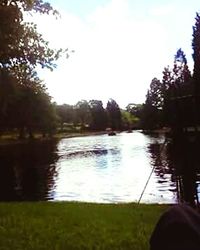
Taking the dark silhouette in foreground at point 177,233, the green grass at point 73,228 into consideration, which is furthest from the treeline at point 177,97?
the dark silhouette in foreground at point 177,233

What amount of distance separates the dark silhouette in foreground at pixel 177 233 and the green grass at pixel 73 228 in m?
6.59

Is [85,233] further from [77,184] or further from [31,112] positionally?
[31,112]

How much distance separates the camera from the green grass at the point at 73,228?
32.6 ft

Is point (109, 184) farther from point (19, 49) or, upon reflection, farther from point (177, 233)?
point (177, 233)

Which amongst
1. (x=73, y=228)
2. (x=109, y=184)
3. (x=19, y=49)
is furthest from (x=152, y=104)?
(x=73, y=228)

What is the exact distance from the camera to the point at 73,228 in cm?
1159

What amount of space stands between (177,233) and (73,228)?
28.7 feet

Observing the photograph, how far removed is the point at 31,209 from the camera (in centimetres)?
1485

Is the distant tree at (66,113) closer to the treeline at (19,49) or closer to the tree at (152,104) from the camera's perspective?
the tree at (152,104)

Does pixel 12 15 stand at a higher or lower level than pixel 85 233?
higher

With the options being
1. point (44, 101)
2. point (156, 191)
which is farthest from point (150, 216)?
point (44, 101)

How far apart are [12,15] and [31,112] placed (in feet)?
335

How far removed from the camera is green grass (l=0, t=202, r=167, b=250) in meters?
9.92

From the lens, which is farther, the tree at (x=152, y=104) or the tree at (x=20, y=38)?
the tree at (x=152, y=104)
